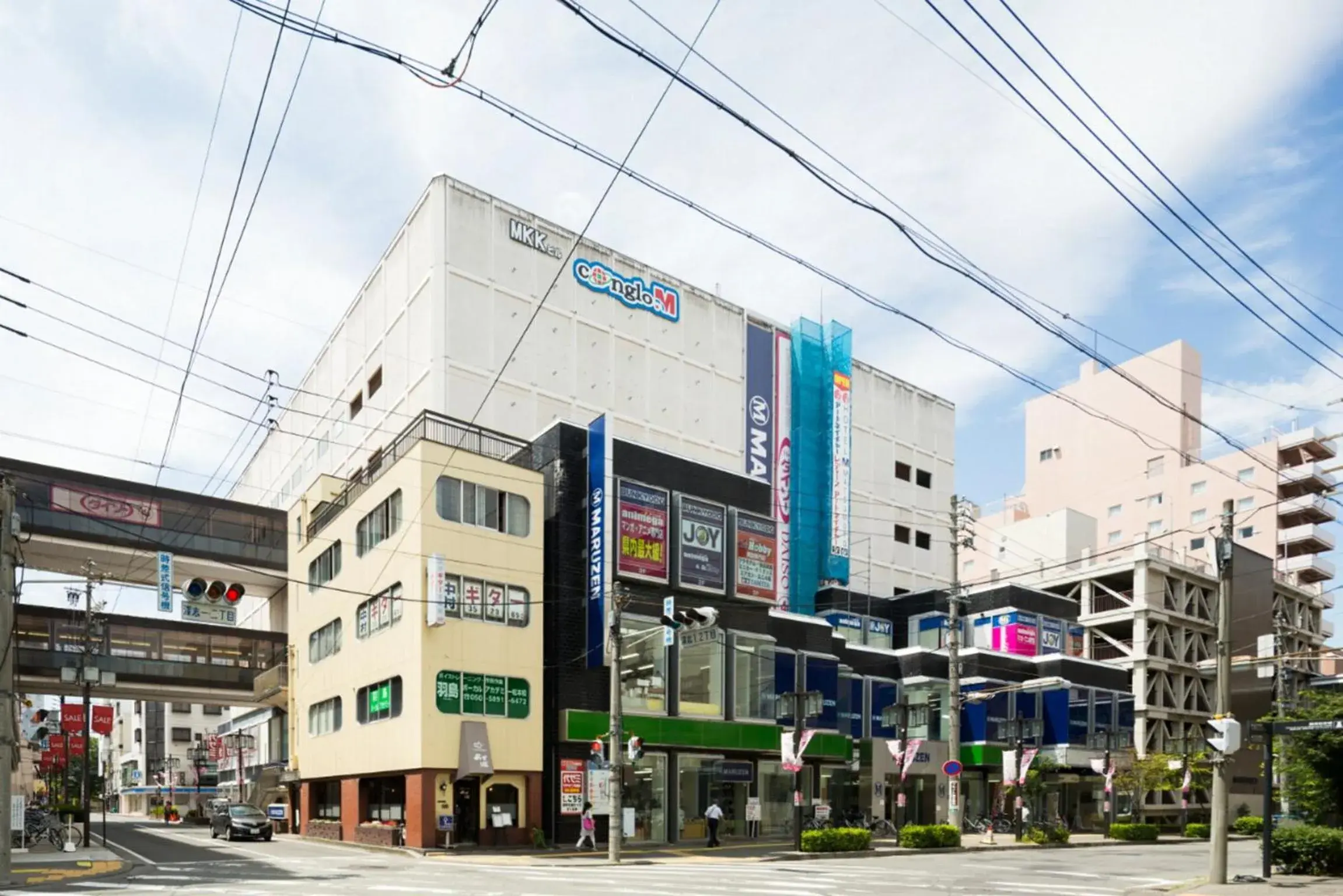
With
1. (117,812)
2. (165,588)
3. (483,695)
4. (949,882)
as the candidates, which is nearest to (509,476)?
(483,695)

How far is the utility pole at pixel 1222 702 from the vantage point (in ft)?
70.1

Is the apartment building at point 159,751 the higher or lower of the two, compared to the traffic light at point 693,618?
lower

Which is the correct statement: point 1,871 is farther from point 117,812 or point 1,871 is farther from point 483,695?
point 117,812

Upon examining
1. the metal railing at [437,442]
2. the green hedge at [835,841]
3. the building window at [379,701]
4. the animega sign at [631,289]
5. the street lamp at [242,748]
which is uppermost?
the animega sign at [631,289]

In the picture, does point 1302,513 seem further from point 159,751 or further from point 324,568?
point 159,751

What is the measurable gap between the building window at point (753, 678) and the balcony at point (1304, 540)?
222ft

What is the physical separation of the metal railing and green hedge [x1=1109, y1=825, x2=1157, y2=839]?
95.8 feet

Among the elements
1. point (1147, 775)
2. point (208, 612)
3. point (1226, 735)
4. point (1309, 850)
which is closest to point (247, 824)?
point (208, 612)

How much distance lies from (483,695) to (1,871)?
52.5ft

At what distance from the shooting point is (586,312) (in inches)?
2355

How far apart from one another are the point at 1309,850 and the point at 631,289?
45397 millimetres

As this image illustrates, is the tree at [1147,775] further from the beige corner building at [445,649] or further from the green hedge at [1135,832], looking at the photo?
the beige corner building at [445,649]

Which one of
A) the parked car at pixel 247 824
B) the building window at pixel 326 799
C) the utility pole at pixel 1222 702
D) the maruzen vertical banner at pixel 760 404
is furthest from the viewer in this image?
the maruzen vertical banner at pixel 760 404

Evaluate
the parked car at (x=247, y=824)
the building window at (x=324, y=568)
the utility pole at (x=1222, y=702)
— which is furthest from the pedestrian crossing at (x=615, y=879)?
the building window at (x=324, y=568)
